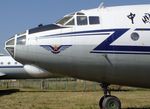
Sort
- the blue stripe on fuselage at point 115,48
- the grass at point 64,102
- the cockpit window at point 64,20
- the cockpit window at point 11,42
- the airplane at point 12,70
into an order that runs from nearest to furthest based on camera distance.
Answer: the blue stripe on fuselage at point 115,48, the cockpit window at point 11,42, the cockpit window at point 64,20, the grass at point 64,102, the airplane at point 12,70

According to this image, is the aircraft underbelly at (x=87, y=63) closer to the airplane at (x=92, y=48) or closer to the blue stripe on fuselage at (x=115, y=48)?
the airplane at (x=92, y=48)

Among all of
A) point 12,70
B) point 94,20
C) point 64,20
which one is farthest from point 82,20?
point 12,70

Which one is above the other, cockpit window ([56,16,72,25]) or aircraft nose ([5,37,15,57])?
cockpit window ([56,16,72,25])

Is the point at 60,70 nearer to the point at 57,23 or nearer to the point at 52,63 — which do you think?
the point at 52,63

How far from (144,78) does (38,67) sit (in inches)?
143

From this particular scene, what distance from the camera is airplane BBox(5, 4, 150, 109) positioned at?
13.8m

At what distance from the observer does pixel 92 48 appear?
13.8m

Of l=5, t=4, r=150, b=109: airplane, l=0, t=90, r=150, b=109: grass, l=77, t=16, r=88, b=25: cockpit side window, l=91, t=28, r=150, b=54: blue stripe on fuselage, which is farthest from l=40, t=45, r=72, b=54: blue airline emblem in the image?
l=0, t=90, r=150, b=109: grass

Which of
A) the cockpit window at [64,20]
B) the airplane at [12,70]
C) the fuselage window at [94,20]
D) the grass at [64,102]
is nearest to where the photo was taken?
the fuselage window at [94,20]

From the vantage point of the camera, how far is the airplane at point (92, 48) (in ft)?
45.3

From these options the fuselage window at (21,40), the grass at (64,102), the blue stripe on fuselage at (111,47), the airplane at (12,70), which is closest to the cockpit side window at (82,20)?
the blue stripe on fuselage at (111,47)

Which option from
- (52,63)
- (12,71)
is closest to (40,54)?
(52,63)

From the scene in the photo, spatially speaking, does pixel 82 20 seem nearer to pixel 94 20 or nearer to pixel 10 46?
pixel 94 20

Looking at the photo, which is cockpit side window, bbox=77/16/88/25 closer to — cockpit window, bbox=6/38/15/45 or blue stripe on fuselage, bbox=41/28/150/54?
blue stripe on fuselage, bbox=41/28/150/54
